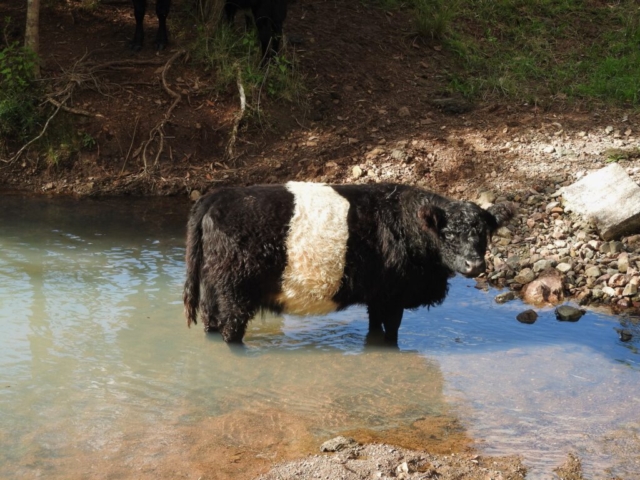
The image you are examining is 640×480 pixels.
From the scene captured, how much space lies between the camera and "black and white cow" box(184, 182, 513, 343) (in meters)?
6.09

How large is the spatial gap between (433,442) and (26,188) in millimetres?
6989

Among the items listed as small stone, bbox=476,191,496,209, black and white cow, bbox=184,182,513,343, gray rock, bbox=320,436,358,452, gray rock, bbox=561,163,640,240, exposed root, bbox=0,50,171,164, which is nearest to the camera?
gray rock, bbox=320,436,358,452

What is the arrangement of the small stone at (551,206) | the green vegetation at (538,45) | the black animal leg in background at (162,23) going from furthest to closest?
the green vegetation at (538,45) → the black animal leg in background at (162,23) → the small stone at (551,206)

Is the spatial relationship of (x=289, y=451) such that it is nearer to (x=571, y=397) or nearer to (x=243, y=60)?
(x=571, y=397)

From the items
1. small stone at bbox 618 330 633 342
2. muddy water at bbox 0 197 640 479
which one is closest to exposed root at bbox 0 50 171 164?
muddy water at bbox 0 197 640 479

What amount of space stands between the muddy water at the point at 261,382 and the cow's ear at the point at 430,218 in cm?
99

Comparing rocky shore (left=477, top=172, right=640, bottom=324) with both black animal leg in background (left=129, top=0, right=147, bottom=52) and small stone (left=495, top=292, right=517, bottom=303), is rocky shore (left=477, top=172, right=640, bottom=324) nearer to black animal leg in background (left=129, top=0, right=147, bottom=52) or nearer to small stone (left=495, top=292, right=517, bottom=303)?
small stone (left=495, top=292, right=517, bottom=303)

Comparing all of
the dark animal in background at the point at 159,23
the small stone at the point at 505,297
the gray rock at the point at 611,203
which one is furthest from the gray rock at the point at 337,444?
the dark animal in background at the point at 159,23

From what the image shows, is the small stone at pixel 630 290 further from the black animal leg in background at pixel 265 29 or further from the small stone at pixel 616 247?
the black animal leg in background at pixel 265 29

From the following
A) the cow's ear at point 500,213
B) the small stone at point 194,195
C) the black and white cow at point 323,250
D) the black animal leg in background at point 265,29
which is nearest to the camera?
the black and white cow at point 323,250

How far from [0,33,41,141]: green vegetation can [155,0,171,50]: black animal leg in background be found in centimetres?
179

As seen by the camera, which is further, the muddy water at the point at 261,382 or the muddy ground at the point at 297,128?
the muddy ground at the point at 297,128

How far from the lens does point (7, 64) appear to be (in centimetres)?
1078

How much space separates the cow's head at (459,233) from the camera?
632 cm
